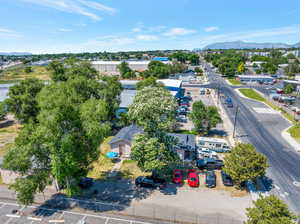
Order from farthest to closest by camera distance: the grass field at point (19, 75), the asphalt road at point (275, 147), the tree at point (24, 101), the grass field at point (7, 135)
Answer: the grass field at point (19, 75) → the tree at point (24, 101) → the grass field at point (7, 135) → the asphalt road at point (275, 147)

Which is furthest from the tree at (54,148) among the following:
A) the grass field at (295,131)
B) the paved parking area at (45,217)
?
the grass field at (295,131)

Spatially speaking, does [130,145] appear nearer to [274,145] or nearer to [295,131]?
[274,145]

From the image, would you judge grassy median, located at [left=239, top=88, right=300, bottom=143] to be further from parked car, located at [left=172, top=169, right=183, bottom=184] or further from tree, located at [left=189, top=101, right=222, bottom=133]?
parked car, located at [left=172, top=169, right=183, bottom=184]

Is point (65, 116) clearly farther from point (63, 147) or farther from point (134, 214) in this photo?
point (134, 214)

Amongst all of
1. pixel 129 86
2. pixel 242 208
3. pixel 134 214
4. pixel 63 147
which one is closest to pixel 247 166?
pixel 242 208

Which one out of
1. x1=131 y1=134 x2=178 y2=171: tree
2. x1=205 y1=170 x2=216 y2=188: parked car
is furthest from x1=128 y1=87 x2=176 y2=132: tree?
x1=205 y1=170 x2=216 y2=188: parked car

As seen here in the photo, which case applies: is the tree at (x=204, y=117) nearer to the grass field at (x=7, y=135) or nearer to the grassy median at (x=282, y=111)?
the grassy median at (x=282, y=111)
